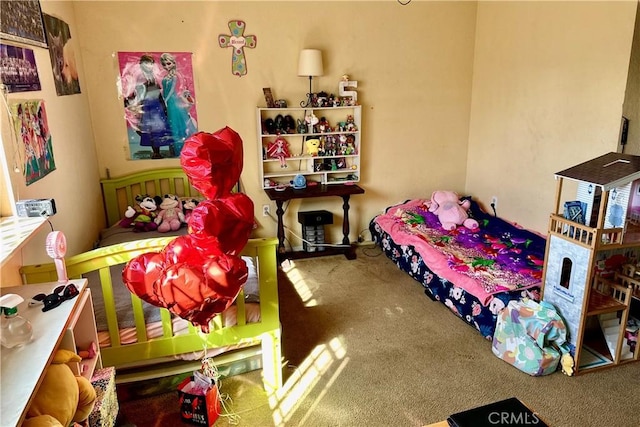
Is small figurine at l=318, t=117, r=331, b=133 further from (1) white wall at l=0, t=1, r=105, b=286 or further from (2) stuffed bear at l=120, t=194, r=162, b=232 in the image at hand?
(1) white wall at l=0, t=1, r=105, b=286

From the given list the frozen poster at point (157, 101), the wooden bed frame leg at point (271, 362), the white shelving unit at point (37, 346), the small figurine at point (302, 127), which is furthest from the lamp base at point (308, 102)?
the white shelving unit at point (37, 346)

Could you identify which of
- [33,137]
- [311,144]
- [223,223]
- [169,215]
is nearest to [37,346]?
[223,223]

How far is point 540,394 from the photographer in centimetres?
227

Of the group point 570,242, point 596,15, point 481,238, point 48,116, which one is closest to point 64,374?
point 48,116

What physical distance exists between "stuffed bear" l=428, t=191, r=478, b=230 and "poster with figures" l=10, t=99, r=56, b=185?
9.70ft

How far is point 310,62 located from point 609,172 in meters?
2.32

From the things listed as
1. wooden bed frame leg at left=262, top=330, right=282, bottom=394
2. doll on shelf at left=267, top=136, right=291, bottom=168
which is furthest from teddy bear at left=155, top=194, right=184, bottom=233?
wooden bed frame leg at left=262, top=330, right=282, bottom=394

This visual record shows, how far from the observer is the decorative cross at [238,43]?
369 centimetres

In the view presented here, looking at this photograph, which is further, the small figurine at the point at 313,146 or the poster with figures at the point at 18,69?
the small figurine at the point at 313,146

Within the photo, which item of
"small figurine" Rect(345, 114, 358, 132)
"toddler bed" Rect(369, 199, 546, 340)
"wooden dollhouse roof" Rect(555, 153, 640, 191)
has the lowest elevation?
"toddler bed" Rect(369, 199, 546, 340)

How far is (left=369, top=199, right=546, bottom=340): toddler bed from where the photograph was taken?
277cm

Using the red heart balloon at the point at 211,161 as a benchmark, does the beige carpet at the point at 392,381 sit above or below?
below

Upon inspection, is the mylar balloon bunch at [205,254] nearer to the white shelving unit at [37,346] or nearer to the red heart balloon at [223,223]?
the red heart balloon at [223,223]

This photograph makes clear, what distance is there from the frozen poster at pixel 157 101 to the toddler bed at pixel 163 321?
1638 mm
